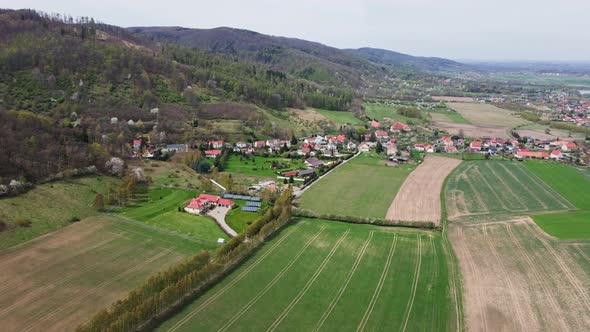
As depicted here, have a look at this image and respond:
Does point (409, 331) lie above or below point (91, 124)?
below

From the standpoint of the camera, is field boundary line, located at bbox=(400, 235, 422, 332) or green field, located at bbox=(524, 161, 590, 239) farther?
green field, located at bbox=(524, 161, 590, 239)

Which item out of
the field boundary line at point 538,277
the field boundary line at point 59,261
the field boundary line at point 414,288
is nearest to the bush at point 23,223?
the field boundary line at point 59,261

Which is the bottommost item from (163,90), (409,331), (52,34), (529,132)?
(409,331)

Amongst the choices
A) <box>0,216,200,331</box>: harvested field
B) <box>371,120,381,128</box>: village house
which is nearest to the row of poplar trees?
<box>0,216,200,331</box>: harvested field

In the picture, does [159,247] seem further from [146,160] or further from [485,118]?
[485,118]

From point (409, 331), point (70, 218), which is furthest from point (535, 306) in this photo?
point (70, 218)

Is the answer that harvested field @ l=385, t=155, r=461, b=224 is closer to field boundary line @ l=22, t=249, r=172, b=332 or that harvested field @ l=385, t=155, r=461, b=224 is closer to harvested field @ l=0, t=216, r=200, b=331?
harvested field @ l=0, t=216, r=200, b=331
